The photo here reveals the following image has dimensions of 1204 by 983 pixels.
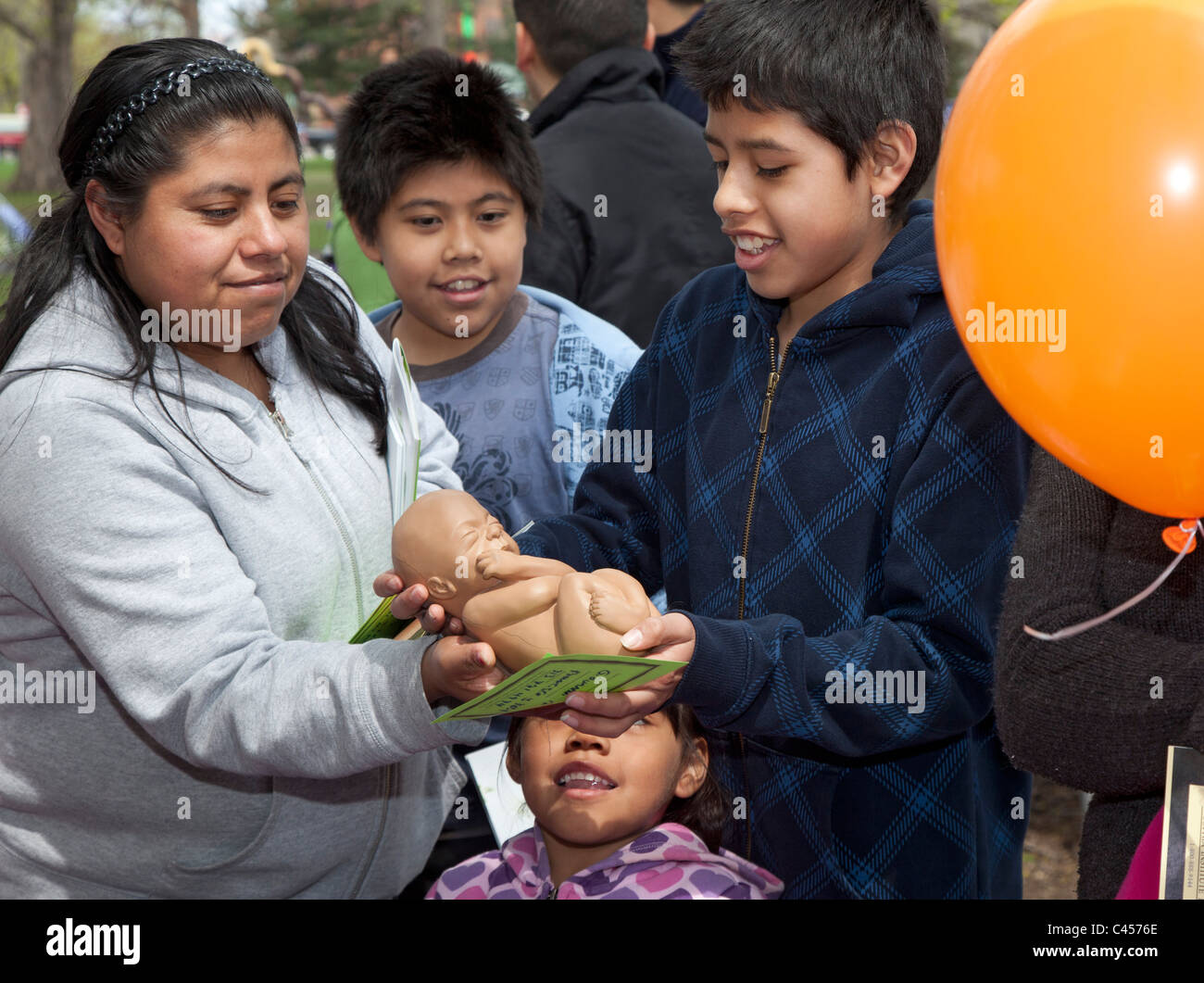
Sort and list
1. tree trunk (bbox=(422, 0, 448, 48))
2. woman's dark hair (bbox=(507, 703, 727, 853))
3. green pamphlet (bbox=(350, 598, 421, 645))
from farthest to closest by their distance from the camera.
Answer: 1. tree trunk (bbox=(422, 0, 448, 48))
2. woman's dark hair (bbox=(507, 703, 727, 853))
3. green pamphlet (bbox=(350, 598, 421, 645))

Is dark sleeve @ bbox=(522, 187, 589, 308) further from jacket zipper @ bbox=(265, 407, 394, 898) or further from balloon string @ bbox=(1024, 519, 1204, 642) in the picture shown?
balloon string @ bbox=(1024, 519, 1204, 642)

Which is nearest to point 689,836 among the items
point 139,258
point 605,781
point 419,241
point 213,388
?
point 605,781

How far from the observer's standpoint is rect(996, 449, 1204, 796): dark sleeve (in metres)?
1.39

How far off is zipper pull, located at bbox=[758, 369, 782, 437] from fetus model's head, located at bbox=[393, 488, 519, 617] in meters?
0.41

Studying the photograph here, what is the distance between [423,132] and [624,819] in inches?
57.3

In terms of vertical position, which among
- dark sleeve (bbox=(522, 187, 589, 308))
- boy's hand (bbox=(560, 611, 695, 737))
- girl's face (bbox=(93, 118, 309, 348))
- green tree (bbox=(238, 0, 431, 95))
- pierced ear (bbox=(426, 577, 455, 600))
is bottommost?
boy's hand (bbox=(560, 611, 695, 737))

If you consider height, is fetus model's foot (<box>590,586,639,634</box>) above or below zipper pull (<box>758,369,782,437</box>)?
below

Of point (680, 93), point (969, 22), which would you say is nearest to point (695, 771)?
point (680, 93)

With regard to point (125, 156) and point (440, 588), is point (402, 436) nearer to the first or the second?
point (440, 588)

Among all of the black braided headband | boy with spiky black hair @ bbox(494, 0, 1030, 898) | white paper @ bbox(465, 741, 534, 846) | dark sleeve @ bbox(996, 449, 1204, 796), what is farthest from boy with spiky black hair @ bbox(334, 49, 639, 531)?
dark sleeve @ bbox(996, 449, 1204, 796)

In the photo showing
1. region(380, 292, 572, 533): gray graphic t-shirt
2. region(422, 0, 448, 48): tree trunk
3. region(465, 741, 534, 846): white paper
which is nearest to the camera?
region(465, 741, 534, 846): white paper

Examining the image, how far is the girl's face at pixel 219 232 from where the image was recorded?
175 centimetres
